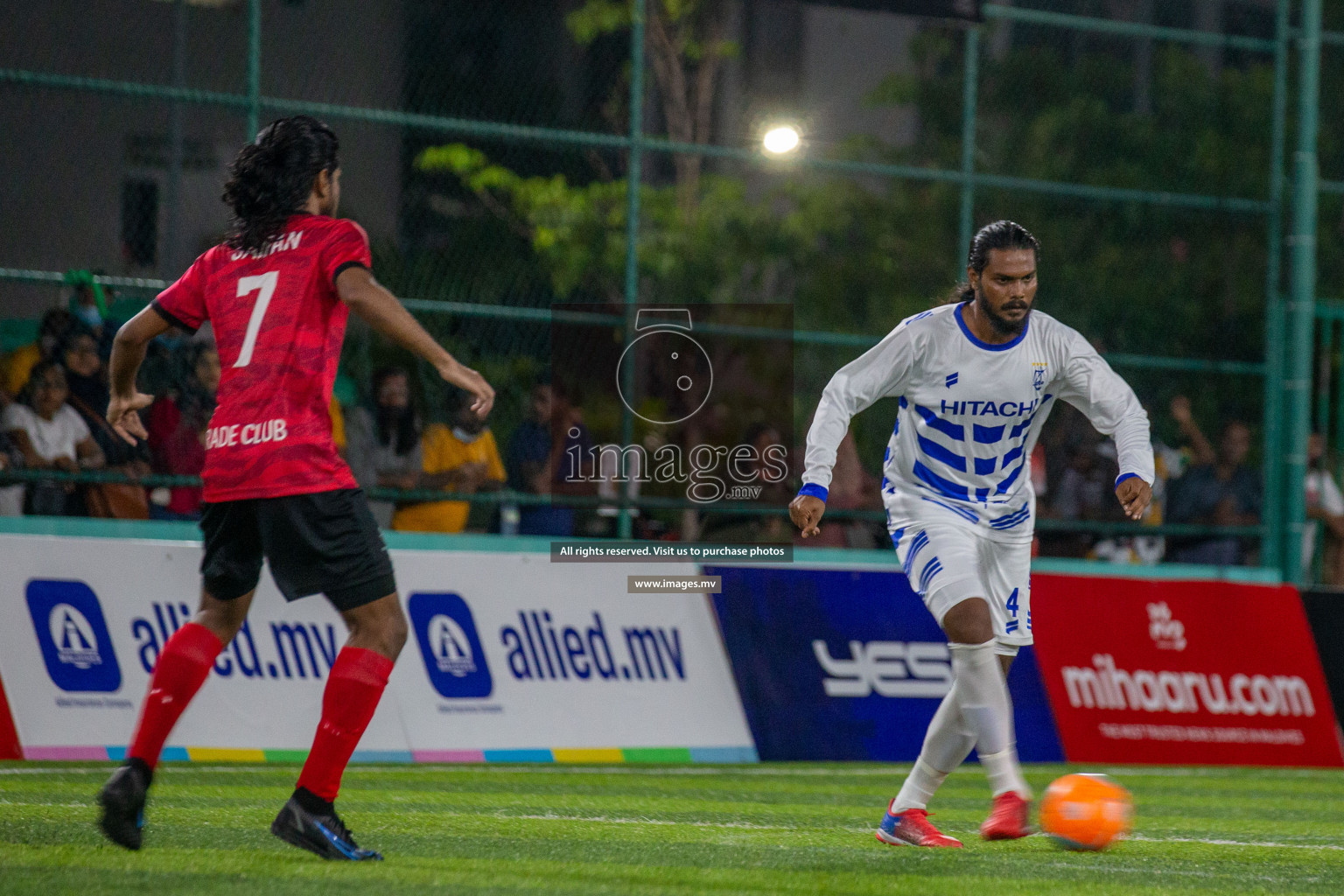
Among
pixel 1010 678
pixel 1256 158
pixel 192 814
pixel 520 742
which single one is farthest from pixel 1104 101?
pixel 192 814

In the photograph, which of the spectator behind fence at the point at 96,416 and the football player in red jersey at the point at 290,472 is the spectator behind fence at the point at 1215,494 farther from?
the football player in red jersey at the point at 290,472

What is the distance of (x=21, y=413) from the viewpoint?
9.17 meters

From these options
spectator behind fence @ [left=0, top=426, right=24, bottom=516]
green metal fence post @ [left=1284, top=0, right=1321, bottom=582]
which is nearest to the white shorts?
spectator behind fence @ [left=0, top=426, right=24, bottom=516]

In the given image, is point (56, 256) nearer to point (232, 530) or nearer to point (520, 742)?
point (520, 742)

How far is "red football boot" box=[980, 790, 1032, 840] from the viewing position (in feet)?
19.2

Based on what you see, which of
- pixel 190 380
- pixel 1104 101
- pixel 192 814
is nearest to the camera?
pixel 192 814

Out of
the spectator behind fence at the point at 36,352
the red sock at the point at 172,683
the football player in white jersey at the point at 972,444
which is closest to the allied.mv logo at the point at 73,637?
the spectator behind fence at the point at 36,352

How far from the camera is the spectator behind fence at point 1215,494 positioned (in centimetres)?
1231

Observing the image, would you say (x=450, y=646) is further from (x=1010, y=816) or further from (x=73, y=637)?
(x=1010, y=816)

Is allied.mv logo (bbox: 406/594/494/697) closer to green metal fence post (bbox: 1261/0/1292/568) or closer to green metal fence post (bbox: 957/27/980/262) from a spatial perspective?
green metal fence post (bbox: 957/27/980/262)

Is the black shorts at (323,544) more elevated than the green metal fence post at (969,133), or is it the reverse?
the green metal fence post at (969,133)

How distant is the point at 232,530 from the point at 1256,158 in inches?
390

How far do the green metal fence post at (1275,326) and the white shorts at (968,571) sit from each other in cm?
692

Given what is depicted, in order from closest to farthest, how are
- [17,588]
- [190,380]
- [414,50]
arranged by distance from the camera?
1. [17,588]
2. [190,380]
3. [414,50]
